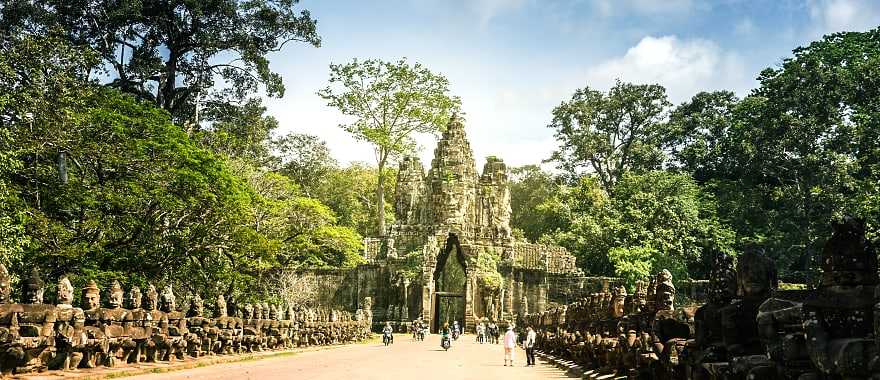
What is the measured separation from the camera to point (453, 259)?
4897 centimetres

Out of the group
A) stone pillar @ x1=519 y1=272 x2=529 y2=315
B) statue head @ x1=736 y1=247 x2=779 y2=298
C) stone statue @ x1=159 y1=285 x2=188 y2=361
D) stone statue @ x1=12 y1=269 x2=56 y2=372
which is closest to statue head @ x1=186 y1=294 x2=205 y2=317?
stone statue @ x1=159 y1=285 x2=188 y2=361

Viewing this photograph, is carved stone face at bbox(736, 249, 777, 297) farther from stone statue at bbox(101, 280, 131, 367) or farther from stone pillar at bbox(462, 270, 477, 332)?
stone pillar at bbox(462, 270, 477, 332)

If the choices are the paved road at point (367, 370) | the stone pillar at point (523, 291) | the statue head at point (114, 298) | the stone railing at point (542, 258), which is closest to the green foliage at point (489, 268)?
the stone railing at point (542, 258)

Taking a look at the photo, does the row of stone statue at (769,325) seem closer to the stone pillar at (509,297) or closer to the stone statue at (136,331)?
the stone statue at (136,331)

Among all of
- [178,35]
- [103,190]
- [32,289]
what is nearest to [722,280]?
[32,289]

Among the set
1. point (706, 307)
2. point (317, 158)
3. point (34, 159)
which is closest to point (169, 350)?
point (34, 159)

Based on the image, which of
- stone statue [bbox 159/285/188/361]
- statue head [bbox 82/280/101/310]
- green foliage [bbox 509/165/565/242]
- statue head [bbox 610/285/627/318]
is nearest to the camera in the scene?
statue head [bbox 82/280/101/310]

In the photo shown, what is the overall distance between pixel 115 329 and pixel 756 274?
12352 millimetres

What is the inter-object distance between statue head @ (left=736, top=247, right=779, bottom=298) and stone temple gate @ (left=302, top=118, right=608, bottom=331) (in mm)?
37641

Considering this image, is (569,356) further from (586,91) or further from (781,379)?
(586,91)

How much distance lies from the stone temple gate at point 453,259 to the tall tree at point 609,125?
10.5m

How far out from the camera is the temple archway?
152 feet

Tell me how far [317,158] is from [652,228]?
27124 millimetres

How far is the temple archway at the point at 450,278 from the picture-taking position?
46.2 meters
